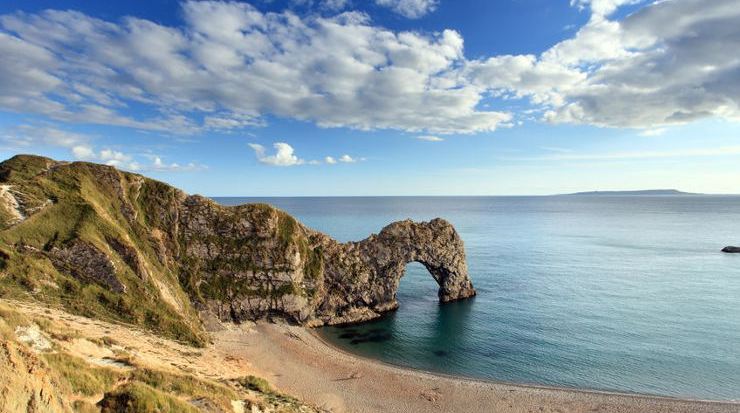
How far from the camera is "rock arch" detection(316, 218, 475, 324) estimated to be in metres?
72.6

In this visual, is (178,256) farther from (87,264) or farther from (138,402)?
(138,402)

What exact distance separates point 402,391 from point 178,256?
43027 mm

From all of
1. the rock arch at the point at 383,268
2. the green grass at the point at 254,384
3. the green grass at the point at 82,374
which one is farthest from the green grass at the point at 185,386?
the rock arch at the point at 383,268

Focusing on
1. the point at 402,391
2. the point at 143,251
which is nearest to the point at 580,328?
the point at 402,391

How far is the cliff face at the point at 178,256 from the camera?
4641 cm

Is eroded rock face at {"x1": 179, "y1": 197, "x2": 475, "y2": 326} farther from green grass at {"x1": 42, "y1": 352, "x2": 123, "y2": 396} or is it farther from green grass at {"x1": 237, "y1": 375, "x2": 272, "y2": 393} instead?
green grass at {"x1": 42, "y1": 352, "x2": 123, "y2": 396}

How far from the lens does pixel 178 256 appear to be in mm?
65125

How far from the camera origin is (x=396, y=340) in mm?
63281

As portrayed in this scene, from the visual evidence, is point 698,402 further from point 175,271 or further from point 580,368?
point 175,271

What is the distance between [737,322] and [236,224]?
3539 inches

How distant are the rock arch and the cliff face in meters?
0.22

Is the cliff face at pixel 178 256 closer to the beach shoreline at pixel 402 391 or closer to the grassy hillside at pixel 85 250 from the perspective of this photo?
the grassy hillside at pixel 85 250

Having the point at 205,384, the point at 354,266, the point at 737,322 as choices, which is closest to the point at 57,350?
the point at 205,384

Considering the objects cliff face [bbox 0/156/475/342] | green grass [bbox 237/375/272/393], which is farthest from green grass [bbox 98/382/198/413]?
cliff face [bbox 0/156/475/342]
